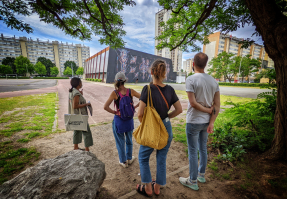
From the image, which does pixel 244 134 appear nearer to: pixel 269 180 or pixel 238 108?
pixel 238 108

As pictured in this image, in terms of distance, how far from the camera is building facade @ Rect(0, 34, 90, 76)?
73750mm

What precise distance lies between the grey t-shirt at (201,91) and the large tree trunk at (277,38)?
136cm

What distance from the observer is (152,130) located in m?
1.57

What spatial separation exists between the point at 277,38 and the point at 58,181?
12.4ft

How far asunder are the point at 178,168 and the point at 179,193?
0.63 metres

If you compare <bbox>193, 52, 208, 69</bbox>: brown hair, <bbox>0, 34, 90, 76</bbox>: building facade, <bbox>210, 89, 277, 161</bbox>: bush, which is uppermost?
<bbox>0, 34, 90, 76</bbox>: building facade

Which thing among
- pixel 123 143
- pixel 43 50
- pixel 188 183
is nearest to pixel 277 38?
pixel 188 183

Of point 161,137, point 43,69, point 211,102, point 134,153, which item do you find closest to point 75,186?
point 161,137

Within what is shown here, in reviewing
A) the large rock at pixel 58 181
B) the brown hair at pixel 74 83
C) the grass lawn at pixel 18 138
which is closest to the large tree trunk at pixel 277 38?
the large rock at pixel 58 181

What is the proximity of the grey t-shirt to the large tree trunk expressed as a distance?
136cm

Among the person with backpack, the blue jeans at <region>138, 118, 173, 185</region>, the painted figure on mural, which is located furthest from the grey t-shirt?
the painted figure on mural

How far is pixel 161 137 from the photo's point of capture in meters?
1.62

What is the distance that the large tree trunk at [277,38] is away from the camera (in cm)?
202

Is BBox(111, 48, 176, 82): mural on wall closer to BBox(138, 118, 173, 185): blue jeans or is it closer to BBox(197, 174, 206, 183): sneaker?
BBox(197, 174, 206, 183): sneaker
